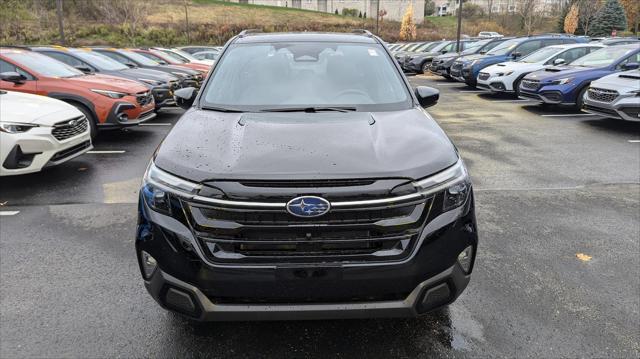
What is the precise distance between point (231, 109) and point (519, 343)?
238 centimetres

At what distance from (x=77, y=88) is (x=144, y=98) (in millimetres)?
1214

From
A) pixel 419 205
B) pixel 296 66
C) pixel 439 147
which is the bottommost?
pixel 419 205

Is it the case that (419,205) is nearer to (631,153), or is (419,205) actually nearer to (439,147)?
(439,147)

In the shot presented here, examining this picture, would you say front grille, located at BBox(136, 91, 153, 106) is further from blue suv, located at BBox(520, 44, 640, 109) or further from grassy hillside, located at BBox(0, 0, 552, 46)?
grassy hillside, located at BBox(0, 0, 552, 46)

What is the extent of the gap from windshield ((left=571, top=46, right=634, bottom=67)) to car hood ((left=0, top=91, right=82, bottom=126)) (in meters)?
11.3

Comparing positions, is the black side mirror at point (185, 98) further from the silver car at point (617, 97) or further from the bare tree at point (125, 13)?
the bare tree at point (125, 13)

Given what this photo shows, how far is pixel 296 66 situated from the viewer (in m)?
3.79

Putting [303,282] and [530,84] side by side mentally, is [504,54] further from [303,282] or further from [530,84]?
[303,282]

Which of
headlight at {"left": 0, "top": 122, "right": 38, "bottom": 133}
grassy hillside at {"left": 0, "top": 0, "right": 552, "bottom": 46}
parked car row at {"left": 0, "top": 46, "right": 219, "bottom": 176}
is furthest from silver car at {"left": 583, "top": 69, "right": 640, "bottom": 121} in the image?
grassy hillside at {"left": 0, "top": 0, "right": 552, "bottom": 46}

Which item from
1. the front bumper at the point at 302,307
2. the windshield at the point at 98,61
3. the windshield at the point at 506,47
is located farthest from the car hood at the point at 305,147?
the windshield at the point at 506,47

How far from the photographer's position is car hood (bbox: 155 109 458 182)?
7.52 ft

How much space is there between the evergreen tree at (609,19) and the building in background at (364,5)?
109ft

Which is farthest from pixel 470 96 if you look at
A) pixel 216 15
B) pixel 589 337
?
pixel 216 15

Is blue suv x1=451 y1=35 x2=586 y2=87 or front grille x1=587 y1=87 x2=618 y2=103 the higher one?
blue suv x1=451 y1=35 x2=586 y2=87
